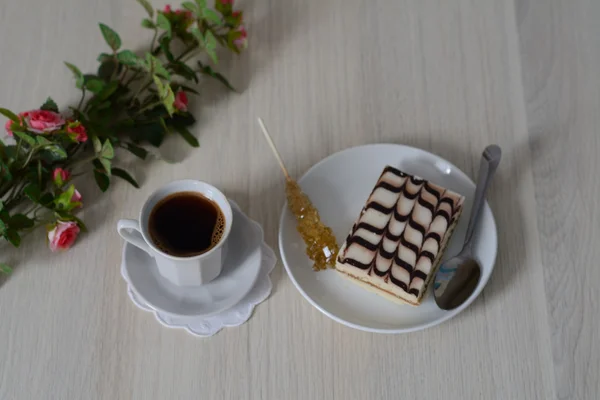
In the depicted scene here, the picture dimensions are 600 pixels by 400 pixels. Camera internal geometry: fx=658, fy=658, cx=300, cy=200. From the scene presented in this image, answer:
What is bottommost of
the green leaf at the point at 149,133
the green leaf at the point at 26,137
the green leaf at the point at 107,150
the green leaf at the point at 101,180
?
the green leaf at the point at 101,180

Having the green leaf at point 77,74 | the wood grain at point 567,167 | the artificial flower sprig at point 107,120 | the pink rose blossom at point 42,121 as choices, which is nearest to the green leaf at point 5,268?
the artificial flower sprig at point 107,120

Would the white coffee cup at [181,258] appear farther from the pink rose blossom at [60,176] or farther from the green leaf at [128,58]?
the green leaf at [128,58]

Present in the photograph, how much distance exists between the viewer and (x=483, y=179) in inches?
39.6

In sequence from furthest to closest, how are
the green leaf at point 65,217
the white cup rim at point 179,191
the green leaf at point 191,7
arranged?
1. the green leaf at point 191,7
2. the green leaf at point 65,217
3. the white cup rim at point 179,191

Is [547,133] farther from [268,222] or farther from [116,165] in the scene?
[116,165]

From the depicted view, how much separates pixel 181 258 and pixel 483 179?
47cm

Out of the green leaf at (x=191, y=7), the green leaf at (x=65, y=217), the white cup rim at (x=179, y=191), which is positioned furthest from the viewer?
the green leaf at (x=191, y=7)

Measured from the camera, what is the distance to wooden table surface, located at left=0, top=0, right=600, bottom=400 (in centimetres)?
93

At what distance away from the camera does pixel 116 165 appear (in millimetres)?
1082

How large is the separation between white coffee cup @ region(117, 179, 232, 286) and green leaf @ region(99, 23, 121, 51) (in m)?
0.32

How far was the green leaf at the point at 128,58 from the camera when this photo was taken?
108cm

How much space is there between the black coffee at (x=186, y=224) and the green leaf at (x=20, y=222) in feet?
0.68

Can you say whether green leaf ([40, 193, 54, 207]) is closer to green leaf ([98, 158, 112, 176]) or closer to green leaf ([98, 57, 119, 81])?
green leaf ([98, 158, 112, 176])

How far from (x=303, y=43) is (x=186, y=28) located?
0.21 m
